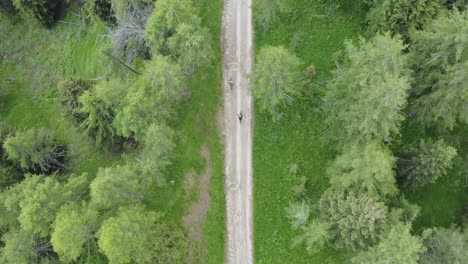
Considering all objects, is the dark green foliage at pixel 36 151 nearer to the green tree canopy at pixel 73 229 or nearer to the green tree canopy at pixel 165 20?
the green tree canopy at pixel 73 229

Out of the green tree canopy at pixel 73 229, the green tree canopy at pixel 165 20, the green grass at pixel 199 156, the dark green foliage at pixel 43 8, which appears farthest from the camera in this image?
the dark green foliage at pixel 43 8

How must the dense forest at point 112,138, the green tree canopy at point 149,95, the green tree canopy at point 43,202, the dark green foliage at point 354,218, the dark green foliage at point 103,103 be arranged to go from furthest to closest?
1. the dark green foliage at point 103,103
2. the green tree canopy at point 149,95
3. the dense forest at point 112,138
4. the green tree canopy at point 43,202
5. the dark green foliage at point 354,218

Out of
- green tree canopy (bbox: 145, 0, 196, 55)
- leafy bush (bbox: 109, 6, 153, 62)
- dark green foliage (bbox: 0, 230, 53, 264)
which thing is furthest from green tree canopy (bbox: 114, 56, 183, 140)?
dark green foliage (bbox: 0, 230, 53, 264)

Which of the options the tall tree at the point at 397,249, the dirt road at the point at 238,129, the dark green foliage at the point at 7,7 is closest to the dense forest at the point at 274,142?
the tall tree at the point at 397,249

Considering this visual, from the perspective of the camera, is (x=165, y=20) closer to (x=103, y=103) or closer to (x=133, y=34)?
(x=133, y=34)

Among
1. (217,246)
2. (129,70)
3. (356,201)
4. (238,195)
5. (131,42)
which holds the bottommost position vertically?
(217,246)

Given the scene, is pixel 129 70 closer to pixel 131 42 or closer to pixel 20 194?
pixel 131 42

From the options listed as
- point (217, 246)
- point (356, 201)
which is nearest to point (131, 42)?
point (217, 246)
